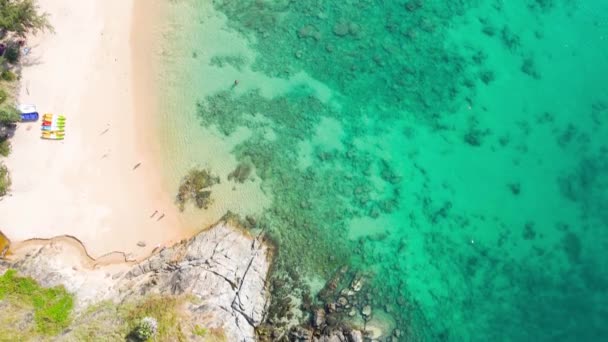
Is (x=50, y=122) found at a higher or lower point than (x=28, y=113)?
lower

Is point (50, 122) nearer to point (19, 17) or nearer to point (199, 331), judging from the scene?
point (19, 17)

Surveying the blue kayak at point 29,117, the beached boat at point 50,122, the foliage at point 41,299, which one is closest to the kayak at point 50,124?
the beached boat at point 50,122

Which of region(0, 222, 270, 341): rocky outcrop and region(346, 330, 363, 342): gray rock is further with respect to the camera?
region(346, 330, 363, 342): gray rock

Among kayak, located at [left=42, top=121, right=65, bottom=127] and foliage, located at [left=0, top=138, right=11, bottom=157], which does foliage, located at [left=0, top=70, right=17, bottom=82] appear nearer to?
kayak, located at [left=42, top=121, right=65, bottom=127]

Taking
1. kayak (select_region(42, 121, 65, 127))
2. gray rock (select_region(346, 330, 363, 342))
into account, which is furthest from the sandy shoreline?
gray rock (select_region(346, 330, 363, 342))

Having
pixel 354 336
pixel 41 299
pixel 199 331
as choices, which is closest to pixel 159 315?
pixel 199 331

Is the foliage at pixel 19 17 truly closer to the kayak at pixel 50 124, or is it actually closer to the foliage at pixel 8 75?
the foliage at pixel 8 75

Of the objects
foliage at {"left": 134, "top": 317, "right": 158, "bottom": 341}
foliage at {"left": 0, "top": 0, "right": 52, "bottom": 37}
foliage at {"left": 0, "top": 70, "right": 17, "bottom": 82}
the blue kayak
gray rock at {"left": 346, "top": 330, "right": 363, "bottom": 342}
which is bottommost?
gray rock at {"left": 346, "top": 330, "right": 363, "bottom": 342}
